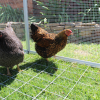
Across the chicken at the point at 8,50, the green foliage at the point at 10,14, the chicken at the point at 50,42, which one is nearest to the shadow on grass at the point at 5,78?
the chicken at the point at 8,50

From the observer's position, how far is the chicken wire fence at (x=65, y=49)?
148 cm

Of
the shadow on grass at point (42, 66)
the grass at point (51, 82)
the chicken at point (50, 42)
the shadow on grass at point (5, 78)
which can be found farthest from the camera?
the chicken at point (50, 42)

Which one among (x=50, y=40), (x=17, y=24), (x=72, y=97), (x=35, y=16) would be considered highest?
(x=35, y=16)

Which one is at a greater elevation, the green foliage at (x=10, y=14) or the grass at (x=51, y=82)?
the green foliage at (x=10, y=14)

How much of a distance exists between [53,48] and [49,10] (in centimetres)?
139

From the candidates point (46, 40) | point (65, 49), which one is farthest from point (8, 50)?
point (65, 49)

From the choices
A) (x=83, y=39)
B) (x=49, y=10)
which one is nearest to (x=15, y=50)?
(x=49, y=10)

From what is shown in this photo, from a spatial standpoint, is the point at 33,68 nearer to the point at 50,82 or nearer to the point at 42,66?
the point at 42,66

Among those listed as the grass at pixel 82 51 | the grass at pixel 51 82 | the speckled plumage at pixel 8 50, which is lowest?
the grass at pixel 51 82

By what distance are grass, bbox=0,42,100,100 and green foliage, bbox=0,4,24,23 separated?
116 centimetres

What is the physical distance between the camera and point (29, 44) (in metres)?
2.91

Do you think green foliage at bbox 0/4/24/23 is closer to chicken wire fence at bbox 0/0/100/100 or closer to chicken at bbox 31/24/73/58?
chicken wire fence at bbox 0/0/100/100

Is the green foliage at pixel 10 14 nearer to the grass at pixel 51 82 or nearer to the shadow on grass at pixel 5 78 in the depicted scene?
the grass at pixel 51 82

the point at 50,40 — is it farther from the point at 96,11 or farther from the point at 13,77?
the point at 96,11
